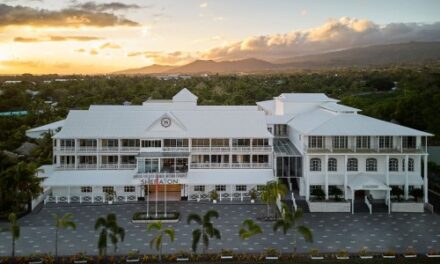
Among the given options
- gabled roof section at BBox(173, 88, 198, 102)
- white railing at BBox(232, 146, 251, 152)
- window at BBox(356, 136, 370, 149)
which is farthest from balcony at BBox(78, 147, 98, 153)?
window at BBox(356, 136, 370, 149)

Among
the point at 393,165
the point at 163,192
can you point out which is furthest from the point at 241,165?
the point at 393,165

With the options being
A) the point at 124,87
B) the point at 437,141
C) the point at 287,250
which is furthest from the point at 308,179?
the point at 124,87

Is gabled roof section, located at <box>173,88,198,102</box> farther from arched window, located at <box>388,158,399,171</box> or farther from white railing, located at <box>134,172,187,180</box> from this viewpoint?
arched window, located at <box>388,158,399,171</box>

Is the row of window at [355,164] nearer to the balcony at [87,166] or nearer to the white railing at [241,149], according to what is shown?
the white railing at [241,149]

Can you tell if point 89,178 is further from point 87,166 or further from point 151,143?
point 151,143

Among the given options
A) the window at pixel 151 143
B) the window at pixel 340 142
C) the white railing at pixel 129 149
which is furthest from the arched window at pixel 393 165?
the white railing at pixel 129 149
